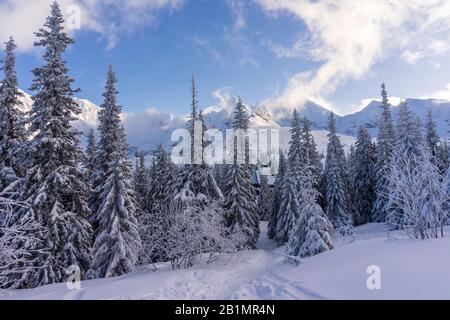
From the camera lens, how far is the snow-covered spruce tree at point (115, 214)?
23.2 metres

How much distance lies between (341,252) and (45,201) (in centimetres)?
1644

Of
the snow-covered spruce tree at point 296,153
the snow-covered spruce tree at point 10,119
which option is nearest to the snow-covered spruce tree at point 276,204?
the snow-covered spruce tree at point 296,153

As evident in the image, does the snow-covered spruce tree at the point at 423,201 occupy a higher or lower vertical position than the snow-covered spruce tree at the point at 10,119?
lower

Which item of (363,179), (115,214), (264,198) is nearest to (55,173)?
(115,214)

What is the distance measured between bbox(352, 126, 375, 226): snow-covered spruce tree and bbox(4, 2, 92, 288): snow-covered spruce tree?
128 feet

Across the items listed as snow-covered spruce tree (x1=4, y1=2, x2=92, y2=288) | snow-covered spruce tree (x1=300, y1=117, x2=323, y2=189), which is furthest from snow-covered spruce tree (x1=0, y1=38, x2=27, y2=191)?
snow-covered spruce tree (x1=300, y1=117, x2=323, y2=189)

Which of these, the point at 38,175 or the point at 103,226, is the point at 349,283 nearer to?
the point at 38,175

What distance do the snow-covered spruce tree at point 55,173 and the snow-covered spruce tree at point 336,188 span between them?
33.3m

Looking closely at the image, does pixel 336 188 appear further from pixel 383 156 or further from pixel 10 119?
pixel 10 119

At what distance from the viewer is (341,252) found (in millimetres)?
14891

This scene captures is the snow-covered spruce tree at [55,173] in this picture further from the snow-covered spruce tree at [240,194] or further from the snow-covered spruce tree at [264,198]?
the snow-covered spruce tree at [264,198]

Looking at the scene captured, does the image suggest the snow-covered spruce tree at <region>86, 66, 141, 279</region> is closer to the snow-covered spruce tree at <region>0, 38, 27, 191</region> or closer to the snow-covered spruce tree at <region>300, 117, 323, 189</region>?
the snow-covered spruce tree at <region>0, 38, 27, 191</region>

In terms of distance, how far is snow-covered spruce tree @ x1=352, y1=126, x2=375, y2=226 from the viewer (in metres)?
47.7

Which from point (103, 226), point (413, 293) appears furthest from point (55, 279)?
point (413, 293)
